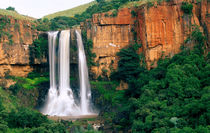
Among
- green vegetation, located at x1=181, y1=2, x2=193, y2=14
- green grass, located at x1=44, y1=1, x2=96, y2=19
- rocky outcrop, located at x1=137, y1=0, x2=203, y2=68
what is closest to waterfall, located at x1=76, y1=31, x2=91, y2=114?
rocky outcrop, located at x1=137, y1=0, x2=203, y2=68

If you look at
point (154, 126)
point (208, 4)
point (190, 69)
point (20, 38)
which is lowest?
point (154, 126)

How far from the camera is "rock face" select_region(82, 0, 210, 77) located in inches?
1522

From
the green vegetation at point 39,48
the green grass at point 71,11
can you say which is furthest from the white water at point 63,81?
the green grass at point 71,11

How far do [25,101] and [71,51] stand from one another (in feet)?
27.4

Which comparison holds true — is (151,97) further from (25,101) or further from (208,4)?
(25,101)

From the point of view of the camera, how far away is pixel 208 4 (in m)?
37.2

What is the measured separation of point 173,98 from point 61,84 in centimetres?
1755

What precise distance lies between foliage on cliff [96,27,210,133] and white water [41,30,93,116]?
18.1ft

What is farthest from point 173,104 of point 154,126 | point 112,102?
point 112,102

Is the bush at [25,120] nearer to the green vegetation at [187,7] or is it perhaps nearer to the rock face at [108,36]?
the rock face at [108,36]

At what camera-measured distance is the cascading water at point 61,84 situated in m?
41.1

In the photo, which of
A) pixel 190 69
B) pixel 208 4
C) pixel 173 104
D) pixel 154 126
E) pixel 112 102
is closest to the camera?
pixel 154 126

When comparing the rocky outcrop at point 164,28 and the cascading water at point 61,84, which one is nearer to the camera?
the rocky outcrop at point 164,28

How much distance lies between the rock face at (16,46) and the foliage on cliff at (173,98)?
13.3 meters
